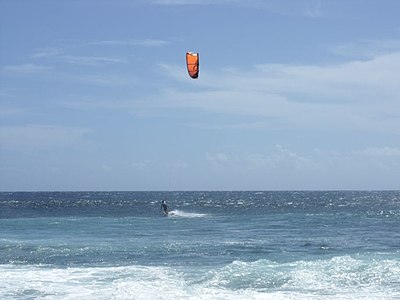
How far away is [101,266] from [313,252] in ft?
36.9

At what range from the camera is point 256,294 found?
22000 mm

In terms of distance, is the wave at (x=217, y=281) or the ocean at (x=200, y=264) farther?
the ocean at (x=200, y=264)

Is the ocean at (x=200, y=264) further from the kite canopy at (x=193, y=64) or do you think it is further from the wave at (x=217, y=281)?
the kite canopy at (x=193, y=64)

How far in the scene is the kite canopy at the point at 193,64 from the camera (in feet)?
73.2

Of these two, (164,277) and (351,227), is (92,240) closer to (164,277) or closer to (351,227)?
(164,277)

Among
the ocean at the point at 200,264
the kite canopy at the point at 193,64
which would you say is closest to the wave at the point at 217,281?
the ocean at the point at 200,264

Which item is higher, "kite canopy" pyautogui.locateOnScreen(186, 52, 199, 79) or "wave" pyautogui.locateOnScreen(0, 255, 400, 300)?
"kite canopy" pyautogui.locateOnScreen(186, 52, 199, 79)

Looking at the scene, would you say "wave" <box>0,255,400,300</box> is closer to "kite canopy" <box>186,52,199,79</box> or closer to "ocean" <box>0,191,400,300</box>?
"ocean" <box>0,191,400,300</box>

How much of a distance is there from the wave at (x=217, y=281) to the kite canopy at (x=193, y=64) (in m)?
7.52

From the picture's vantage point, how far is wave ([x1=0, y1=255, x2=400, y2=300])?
21.9m

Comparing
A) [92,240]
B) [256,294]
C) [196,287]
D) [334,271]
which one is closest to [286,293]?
[256,294]

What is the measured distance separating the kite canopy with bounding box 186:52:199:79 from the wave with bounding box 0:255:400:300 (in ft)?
24.7

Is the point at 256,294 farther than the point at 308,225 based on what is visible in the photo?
No

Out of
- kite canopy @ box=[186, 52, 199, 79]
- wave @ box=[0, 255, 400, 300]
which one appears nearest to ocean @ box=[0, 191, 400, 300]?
wave @ box=[0, 255, 400, 300]
